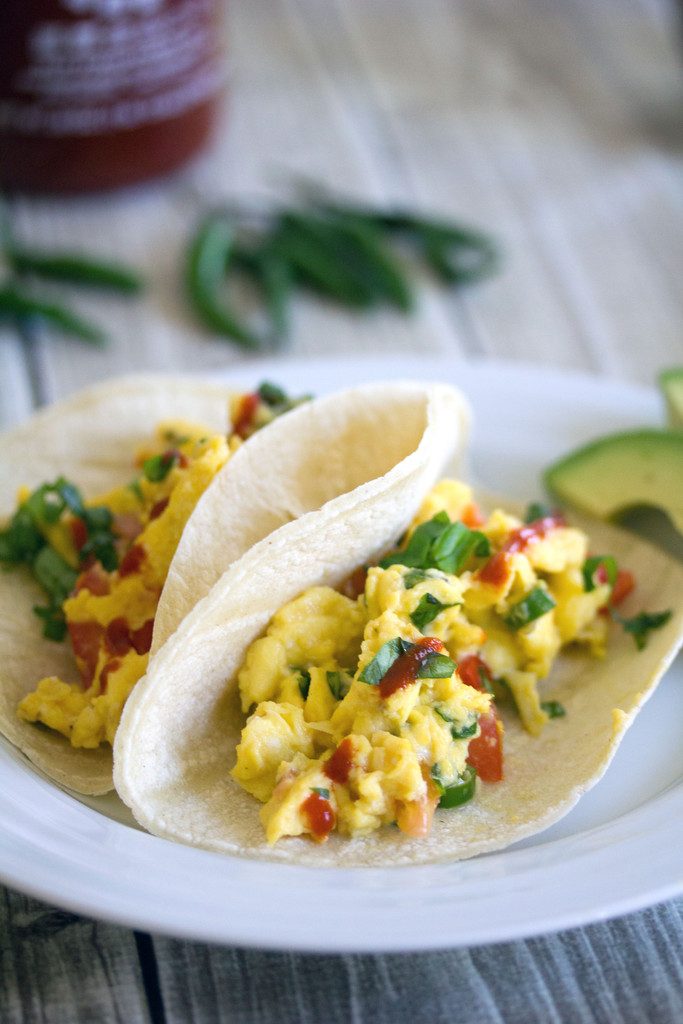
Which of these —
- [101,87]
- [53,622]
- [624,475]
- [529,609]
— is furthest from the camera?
[101,87]

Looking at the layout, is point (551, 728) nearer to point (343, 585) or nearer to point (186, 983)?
point (343, 585)

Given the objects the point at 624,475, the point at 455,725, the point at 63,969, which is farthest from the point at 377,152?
the point at 63,969

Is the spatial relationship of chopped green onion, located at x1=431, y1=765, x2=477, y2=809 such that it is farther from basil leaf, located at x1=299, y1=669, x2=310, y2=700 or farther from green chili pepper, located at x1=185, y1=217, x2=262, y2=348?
green chili pepper, located at x1=185, y1=217, x2=262, y2=348

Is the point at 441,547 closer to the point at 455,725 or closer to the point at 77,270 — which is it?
the point at 455,725

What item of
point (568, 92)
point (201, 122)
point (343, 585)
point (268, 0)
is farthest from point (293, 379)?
point (268, 0)

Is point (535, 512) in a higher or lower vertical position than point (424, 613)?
lower

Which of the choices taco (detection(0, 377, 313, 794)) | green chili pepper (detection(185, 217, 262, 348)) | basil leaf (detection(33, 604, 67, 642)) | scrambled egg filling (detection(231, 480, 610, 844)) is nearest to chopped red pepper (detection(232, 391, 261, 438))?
taco (detection(0, 377, 313, 794))

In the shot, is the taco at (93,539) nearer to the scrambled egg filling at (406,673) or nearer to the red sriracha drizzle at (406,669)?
the scrambled egg filling at (406,673)
